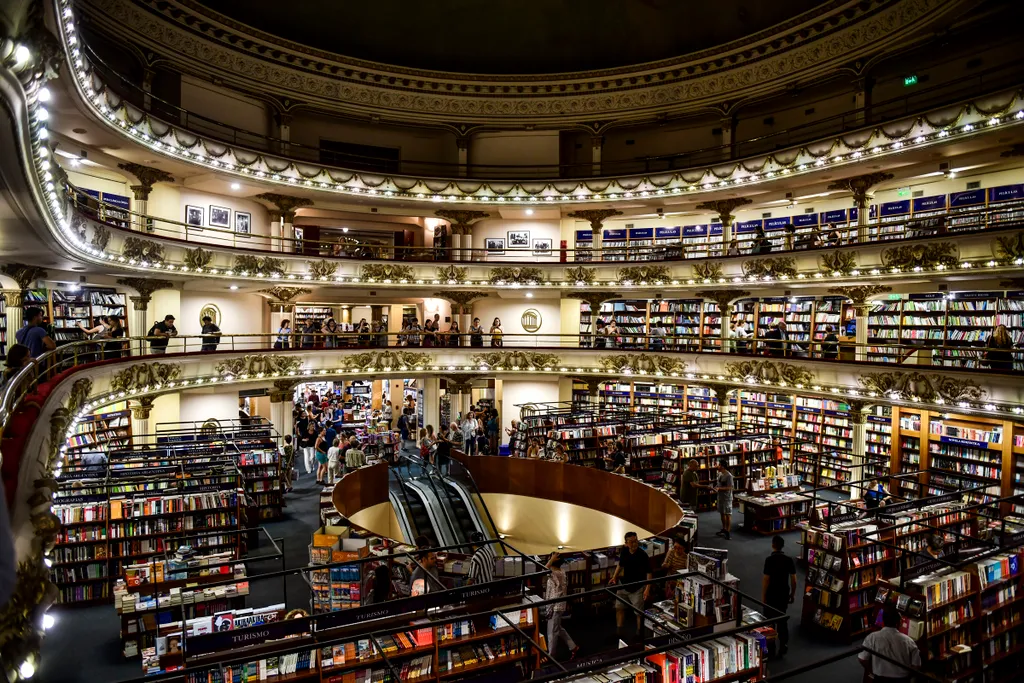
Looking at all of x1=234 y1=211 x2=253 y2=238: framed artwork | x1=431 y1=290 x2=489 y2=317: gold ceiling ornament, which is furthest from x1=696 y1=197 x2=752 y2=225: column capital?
x1=234 y1=211 x2=253 y2=238: framed artwork

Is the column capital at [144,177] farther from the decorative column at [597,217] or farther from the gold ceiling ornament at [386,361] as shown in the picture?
the decorative column at [597,217]

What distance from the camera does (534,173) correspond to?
24.7 meters

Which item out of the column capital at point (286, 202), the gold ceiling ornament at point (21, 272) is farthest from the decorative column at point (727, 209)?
the gold ceiling ornament at point (21, 272)

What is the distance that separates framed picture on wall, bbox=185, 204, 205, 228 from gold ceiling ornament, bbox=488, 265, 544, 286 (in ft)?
31.6

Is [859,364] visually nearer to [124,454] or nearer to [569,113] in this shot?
[569,113]

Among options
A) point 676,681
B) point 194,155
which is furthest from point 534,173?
point 676,681

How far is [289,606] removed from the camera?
31.3 feet

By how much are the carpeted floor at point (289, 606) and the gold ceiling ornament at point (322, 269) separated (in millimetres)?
9560

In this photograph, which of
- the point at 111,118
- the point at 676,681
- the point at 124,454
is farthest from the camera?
the point at 111,118

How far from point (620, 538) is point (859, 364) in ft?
23.6

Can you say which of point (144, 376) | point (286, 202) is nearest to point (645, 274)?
point (286, 202)

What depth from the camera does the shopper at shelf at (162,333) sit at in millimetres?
14055

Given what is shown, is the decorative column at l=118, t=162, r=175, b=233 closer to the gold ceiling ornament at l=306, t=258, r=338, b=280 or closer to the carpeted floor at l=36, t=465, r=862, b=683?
the gold ceiling ornament at l=306, t=258, r=338, b=280

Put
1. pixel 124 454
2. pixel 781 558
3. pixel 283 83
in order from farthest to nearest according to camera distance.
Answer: pixel 283 83, pixel 124 454, pixel 781 558
